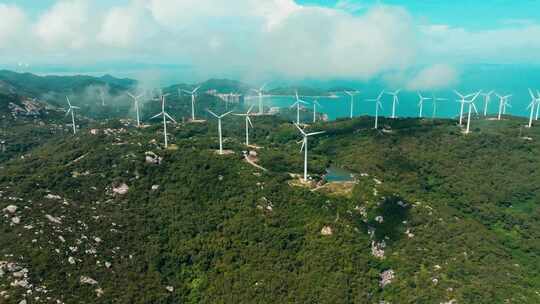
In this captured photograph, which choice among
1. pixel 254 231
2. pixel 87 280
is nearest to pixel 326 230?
pixel 254 231

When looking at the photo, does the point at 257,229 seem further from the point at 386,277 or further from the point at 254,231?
the point at 386,277

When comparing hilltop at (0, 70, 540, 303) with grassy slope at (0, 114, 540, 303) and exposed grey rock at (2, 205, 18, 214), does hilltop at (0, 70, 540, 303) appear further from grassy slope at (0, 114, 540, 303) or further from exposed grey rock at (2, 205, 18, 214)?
grassy slope at (0, 114, 540, 303)

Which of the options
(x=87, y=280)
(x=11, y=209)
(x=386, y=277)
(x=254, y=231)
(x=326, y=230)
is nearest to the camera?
(x=87, y=280)

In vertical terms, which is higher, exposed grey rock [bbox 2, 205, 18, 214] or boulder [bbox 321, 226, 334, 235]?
exposed grey rock [bbox 2, 205, 18, 214]

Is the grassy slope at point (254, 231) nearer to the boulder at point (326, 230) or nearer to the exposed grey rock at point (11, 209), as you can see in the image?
the boulder at point (326, 230)

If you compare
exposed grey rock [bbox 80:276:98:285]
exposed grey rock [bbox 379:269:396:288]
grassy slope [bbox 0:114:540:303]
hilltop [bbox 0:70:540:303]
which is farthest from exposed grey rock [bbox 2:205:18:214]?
exposed grey rock [bbox 379:269:396:288]

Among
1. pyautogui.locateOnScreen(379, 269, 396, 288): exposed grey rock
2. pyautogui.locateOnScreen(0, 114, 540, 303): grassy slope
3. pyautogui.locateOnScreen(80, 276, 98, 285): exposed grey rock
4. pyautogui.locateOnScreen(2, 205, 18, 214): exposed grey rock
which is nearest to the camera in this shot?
pyautogui.locateOnScreen(80, 276, 98, 285): exposed grey rock

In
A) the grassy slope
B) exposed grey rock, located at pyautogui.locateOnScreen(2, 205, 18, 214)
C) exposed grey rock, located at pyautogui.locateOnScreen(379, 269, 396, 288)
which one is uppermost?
exposed grey rock, located at pyautogui.locateOnScreen(2, 205, 18, 214)

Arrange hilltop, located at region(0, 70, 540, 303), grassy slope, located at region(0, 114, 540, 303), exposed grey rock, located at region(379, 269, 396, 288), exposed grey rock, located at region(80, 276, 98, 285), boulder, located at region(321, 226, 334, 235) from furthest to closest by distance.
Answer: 1. boulder, located at region(321, 226, 334, 235)
2. exposed grey rock, located at region(379, 269, 396, 288)
3. grassy slope, located at region(0, 114, 540, 303)
4. hilltop, located at region(0, 70, 540, 303)
5. exposed grey rock, located at region(80, 276, 98, 285)

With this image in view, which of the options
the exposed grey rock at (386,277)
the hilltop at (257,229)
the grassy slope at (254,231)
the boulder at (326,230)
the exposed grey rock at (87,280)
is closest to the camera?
the exposed grey rock at (87,280)

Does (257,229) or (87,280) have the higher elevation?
(87,280)

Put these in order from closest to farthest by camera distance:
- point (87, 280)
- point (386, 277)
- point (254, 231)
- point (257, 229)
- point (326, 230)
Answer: point (87, 280), point (386, 277), point (326, 230), point (254, 231), point (257, 229)

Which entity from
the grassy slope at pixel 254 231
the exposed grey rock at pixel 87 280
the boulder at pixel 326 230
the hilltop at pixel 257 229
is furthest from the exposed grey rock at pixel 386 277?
the exposed grey rock at pixel 87 280

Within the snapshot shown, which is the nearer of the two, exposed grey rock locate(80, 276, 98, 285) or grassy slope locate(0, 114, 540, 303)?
exposed grey rock locate(80, 276, 98, 285)
